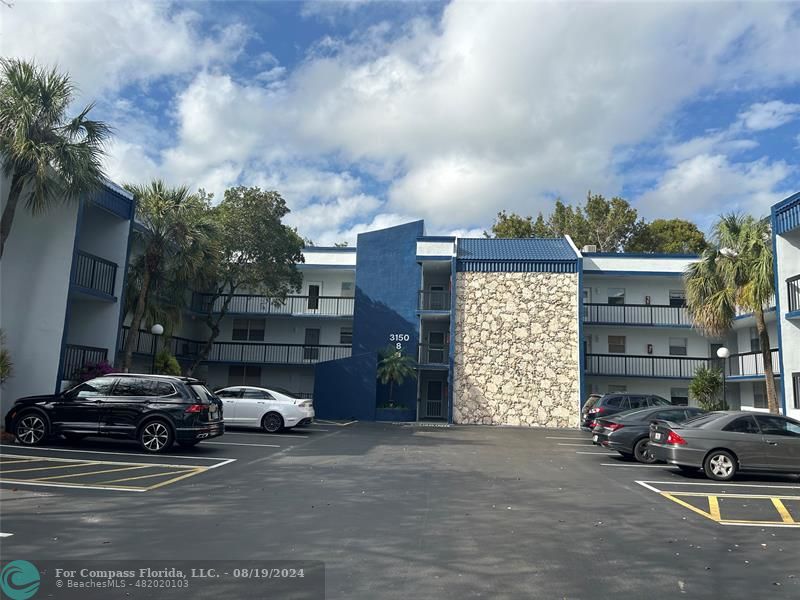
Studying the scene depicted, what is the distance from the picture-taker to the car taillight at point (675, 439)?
40.2ft

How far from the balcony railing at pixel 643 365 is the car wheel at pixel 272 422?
16.3 meters

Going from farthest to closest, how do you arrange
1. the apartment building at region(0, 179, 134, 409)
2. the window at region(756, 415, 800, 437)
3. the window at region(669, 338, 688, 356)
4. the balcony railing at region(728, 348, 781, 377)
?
1. the window at region(669, 338, 688, 356)
2. the balcony railing at region(728, 348, 781, 377)
3. the apartment building at region(0, 179, 134, 409)
4. the window at region(756, 415, 800, 437)

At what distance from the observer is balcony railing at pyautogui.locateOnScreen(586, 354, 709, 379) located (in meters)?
28.9

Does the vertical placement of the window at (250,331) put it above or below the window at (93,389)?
above

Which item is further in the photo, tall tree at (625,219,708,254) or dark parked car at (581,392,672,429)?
tall tree at (625,219,708,254)

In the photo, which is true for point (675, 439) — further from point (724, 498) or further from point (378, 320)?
A: point (378, 320)

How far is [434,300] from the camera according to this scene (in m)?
29.4

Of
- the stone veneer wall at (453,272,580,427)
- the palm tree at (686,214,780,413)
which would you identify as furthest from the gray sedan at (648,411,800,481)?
the stone veneer wall at (453,272,580,427)

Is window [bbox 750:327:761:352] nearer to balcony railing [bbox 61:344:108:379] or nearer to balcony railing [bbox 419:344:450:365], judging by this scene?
balcony railing [bbox 419:344:450:365]

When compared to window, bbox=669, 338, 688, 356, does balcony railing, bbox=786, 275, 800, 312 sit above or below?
above

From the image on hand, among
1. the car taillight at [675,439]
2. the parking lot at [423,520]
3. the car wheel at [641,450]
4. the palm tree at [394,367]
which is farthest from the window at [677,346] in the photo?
the car taillight at [675,439]

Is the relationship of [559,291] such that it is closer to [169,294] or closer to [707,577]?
[169,294]

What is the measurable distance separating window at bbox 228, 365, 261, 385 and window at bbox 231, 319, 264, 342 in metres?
1.50

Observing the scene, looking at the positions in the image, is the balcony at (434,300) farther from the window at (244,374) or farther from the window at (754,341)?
the window at (754,341)
